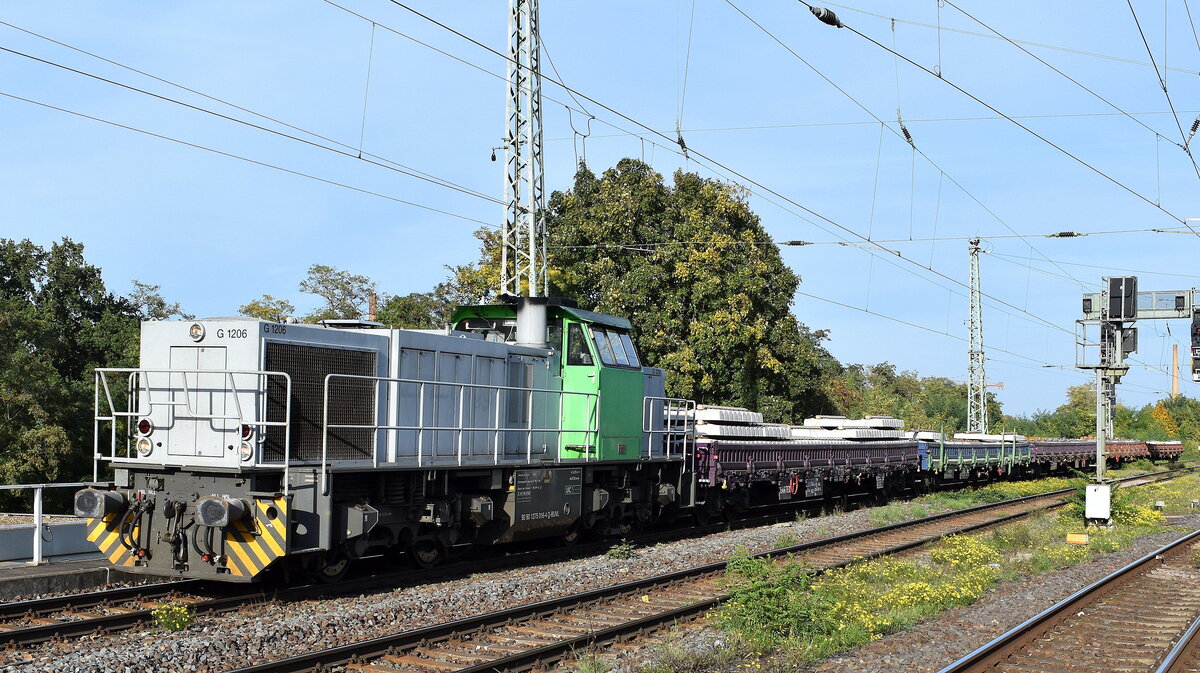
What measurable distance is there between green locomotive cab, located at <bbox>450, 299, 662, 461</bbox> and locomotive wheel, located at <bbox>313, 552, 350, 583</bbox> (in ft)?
12.6

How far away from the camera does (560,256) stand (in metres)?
31.7

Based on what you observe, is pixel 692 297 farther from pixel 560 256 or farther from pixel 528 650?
pixel 528 650

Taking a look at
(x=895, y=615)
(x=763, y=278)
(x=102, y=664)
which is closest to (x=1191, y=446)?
(x=763, y=278)

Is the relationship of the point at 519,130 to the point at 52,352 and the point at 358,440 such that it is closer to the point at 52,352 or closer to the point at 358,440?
the point at 358,440

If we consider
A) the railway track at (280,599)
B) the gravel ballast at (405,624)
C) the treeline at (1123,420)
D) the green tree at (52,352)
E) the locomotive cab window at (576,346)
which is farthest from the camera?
the treeline at (1123,420)

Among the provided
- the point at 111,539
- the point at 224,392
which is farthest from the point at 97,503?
the point at 224,392

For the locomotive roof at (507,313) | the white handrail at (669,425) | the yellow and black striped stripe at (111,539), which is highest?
the locomotive roof at (507,313)

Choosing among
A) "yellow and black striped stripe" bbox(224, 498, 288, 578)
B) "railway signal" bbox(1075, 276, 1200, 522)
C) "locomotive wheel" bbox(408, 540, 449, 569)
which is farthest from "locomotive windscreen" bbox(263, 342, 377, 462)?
"railway signal" bbox(1075, 276, 1200, 522)

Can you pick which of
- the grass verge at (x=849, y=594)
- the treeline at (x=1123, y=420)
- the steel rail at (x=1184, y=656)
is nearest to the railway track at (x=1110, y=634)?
the steel rail at (x=1184, y=656)

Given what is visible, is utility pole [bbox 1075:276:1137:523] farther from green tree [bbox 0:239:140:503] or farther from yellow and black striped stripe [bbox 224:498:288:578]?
green tree [bbox 0:239:140:503]

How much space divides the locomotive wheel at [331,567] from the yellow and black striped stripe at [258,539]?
1.18 meters

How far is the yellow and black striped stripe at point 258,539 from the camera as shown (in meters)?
9.39

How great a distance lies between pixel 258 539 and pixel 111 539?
177 cm

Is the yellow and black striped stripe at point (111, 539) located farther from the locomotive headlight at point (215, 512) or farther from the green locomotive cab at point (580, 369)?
the green locomotive cab at point (580, 369)
